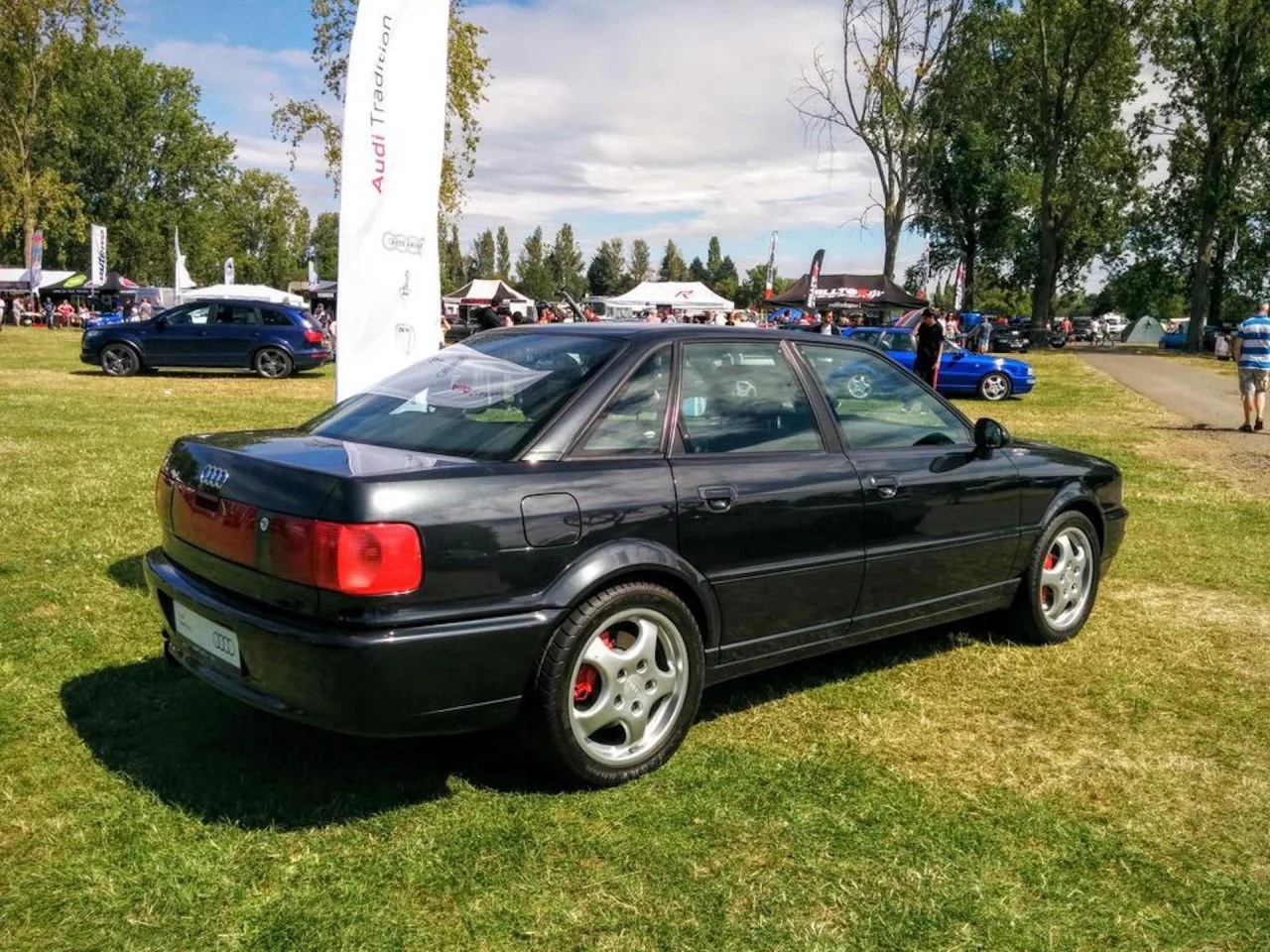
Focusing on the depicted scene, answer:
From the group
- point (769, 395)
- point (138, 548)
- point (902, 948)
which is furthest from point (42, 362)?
point (902, 948)

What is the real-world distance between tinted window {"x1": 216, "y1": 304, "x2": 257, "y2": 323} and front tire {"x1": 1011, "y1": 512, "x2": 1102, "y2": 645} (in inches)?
756

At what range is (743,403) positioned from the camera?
3.82m

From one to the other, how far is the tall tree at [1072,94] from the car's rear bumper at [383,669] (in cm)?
4362

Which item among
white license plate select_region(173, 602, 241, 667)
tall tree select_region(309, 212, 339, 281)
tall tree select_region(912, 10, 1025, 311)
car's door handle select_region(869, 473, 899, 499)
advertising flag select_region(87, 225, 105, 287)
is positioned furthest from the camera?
tall tree select_region(309, 212, 339, 281)

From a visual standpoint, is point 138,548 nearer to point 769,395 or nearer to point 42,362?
point 769,395

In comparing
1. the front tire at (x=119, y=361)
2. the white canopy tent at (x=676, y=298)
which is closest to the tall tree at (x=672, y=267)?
the white canopy tent at (x=676, y=298)

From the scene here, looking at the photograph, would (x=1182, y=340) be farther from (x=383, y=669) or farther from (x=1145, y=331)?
(x=383, y=669)

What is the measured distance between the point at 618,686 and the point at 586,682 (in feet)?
0.34

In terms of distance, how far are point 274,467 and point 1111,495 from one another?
4.14 metres

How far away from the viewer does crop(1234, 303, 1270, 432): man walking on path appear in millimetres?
13674

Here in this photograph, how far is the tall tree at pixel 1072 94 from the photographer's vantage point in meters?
39.5

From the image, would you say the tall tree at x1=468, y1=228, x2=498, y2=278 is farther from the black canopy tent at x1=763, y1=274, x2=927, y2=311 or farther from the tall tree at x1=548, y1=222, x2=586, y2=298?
the black canopy tent at x1=763, y1=274, x2=927, y2=311

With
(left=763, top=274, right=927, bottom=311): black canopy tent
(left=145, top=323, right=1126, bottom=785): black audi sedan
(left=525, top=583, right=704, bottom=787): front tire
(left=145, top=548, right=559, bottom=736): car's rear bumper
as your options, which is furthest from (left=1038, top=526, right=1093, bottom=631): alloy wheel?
(left=763, top=274, right=927, bottom=311): black canopy tent

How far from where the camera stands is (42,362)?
2289 centimetres
